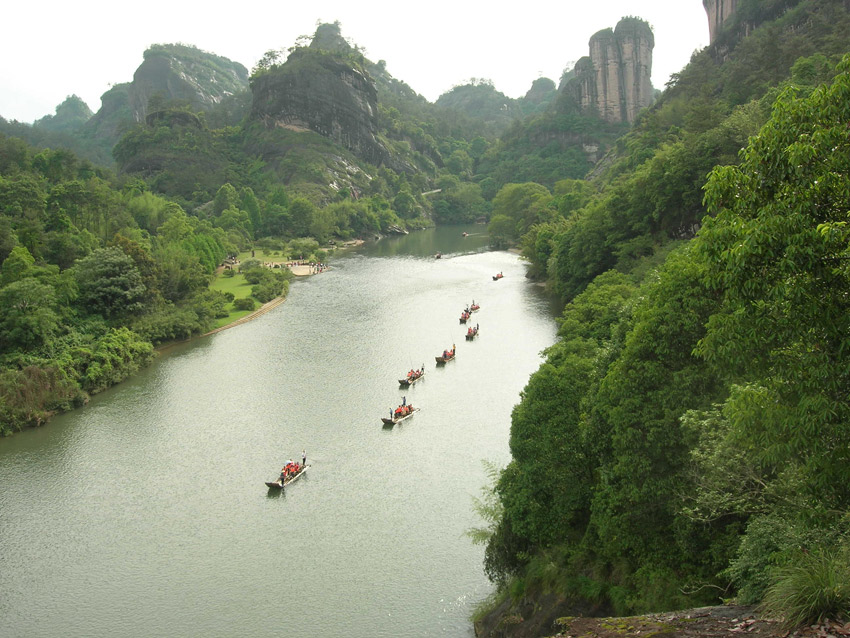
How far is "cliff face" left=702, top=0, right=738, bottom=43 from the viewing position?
328ft

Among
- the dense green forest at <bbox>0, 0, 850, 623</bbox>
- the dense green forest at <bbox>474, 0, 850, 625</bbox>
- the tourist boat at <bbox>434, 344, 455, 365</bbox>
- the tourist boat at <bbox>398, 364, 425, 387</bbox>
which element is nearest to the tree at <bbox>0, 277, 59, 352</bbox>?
the dense green forest at <bbox>0, 0, 850, 623</bbox>

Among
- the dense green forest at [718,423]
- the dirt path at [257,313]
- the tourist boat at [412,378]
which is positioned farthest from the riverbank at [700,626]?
the dirt path at [257,313]

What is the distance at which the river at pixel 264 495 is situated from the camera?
64.1 ft

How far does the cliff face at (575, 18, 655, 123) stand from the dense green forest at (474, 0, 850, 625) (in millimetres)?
130752

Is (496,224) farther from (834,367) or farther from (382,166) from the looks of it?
(834,367)

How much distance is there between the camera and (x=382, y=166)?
145m

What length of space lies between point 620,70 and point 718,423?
496 ft

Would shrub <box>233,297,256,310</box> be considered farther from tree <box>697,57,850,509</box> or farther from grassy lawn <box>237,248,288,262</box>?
tree <box>697,57,850,509</box>

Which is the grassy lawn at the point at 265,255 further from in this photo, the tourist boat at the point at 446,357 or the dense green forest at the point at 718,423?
the dense green forest at the point at 718,423

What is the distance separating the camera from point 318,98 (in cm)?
13600

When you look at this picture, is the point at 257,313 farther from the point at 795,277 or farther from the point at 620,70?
the point at 620,70

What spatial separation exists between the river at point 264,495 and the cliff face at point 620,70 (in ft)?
382

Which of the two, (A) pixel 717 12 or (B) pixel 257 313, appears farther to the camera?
(A) pixel 717 12

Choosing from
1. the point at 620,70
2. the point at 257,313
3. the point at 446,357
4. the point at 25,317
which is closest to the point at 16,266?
→ the point at 25,317
